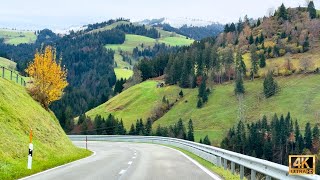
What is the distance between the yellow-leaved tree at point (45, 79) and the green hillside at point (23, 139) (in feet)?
23.3

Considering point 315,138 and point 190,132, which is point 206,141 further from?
point 315,138

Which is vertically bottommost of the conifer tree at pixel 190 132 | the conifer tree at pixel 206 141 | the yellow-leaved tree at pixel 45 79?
the conifer tree at pixel 206 141

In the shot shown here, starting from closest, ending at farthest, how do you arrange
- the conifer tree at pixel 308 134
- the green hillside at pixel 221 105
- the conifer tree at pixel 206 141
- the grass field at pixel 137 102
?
1. the conifer tree at pixel 206 141
2. the conifer tree at pixel 308 134
3. the green hillside at pixel 221 105
4. the grass field at pixel 137 102

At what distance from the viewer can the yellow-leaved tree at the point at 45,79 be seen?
42.0 meters

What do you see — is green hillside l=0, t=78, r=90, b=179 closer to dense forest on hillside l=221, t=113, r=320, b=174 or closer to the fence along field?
the fence along field

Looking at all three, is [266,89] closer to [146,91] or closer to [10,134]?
[146,91]

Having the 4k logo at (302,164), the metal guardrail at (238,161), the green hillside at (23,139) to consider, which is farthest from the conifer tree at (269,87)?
the 4k logo at (302,164)

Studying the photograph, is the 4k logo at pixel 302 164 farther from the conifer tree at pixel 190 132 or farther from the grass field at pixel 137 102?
the grass field at pixel 137 102

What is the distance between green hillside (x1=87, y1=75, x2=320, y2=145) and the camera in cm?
14812


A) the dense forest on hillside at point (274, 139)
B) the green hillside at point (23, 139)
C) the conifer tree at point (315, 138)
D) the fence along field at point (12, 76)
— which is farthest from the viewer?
the dense forest on hillside at point (274, 139)

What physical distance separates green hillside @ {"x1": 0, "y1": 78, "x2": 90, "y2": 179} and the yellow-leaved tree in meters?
7.10

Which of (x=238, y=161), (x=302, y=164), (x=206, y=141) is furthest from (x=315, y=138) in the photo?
(x=302, y=164)

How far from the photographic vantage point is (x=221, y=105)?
163m

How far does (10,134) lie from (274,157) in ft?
398
